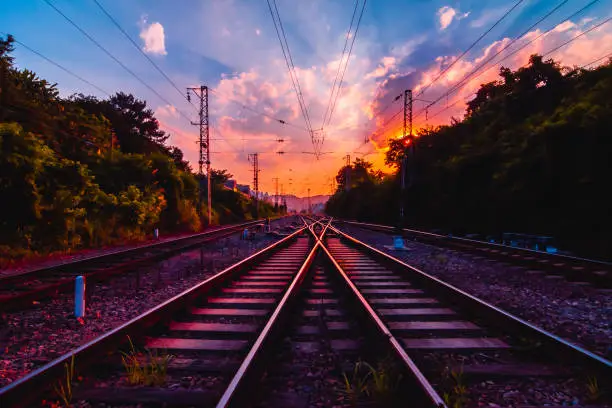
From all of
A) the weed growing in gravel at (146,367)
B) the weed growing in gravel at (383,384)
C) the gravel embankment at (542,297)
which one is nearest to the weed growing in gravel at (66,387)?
the weed growing in gravel at (146,367)

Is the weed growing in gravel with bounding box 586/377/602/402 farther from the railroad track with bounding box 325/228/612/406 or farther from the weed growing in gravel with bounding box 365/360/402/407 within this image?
the weed growing in gravel with bounding box 365/360/402/407

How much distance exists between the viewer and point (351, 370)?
3.33 metres

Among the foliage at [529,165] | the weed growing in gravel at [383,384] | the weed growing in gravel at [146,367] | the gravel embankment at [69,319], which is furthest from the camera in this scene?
the foliage at [529,165]

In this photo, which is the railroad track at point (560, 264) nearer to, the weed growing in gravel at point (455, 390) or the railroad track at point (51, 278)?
the weed growing in gravel at point (455, 390)

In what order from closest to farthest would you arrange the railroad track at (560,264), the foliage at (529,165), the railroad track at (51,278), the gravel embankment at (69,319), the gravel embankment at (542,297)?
the gravel embankment at (69,319) < the gravel embankment at (542,297) < the railroad track at (51,278) < the railroad track at (560,264) < the foliage at (529,165)

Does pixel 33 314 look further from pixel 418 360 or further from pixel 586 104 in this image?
pixel 586 104

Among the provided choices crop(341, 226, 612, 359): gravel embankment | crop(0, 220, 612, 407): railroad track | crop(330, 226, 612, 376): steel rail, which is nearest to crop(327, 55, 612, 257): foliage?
crop(341, 226, 612, 359): gravel embankment

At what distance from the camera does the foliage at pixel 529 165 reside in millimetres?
11805

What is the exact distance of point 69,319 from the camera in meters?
5.16

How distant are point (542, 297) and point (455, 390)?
474 cm

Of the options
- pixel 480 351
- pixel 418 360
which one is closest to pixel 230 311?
pixel 418 360

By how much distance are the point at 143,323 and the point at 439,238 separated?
574 inches

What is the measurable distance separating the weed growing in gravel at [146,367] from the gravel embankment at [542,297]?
4902 millimetres

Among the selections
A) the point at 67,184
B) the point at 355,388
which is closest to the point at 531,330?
the point at 355,388
